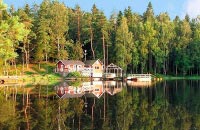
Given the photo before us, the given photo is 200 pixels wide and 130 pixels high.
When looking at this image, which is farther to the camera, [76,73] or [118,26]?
[118,26]

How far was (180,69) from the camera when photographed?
93812 millimetres

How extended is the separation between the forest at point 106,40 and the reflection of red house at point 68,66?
8.93 feet

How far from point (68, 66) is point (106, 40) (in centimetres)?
1411

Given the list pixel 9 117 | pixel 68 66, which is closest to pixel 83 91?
pixel 9 117

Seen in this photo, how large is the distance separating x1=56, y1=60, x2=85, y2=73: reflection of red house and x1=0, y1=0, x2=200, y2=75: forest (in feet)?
8.93

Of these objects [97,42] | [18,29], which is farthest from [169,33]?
[18,29]

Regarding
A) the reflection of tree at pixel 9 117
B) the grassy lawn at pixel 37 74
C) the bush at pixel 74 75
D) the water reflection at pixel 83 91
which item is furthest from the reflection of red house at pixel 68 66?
the reflection of tree at pixel 9 117

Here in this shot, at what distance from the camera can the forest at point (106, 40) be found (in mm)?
75312

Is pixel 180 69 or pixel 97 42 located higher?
pixel 97 42

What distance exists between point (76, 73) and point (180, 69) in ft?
119

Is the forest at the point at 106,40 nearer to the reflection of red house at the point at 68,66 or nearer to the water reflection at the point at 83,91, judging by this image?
the reflection of red house at the point at 68,66

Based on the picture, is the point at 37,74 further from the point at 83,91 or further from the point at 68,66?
the point at 83,91

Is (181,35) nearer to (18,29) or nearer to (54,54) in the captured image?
(54,54)

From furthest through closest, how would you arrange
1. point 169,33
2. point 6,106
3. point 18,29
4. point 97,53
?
1. point 169,33
2. point 97,53
3. point 18,29
4. point 6,106
